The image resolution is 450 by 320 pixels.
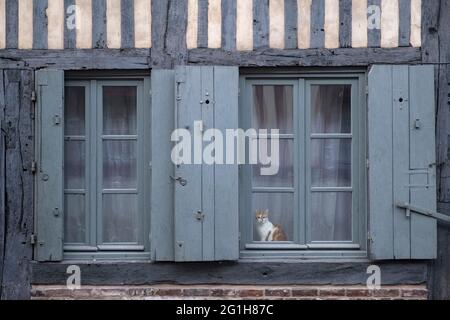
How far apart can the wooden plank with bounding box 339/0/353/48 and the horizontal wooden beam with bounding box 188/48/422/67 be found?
0.06m

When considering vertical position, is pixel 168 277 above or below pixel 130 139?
below

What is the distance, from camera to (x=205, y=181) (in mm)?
6188

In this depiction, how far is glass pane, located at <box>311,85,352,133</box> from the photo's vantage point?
6414 mm

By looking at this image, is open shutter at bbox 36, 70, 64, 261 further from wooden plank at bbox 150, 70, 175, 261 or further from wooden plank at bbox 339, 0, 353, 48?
wooden plank at bbox 339, 0, 353, 48

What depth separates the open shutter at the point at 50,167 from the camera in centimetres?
623

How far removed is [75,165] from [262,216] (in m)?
1.46

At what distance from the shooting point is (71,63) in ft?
20.6

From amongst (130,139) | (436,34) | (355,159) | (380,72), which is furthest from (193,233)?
(436,34)

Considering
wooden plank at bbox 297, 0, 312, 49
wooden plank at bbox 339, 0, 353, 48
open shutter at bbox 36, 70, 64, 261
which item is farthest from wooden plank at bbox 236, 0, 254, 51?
open shutter at bbox 36, 70, 64, 261

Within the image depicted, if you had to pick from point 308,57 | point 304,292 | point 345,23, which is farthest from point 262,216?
point 345,23

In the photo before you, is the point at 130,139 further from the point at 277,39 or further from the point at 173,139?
the point at 277,39

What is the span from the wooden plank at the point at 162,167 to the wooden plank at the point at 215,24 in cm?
38

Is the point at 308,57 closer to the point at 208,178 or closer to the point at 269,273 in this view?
the point at 208,178

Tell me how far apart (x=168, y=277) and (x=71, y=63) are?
1741 millimetres
